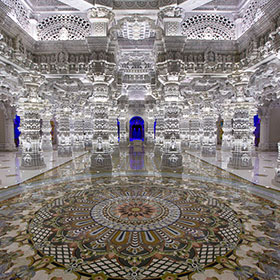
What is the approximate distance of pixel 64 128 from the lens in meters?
10.1

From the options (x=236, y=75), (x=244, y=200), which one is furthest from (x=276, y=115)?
(x=244, y=200)

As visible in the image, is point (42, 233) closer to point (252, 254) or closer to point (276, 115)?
point (252, 254)

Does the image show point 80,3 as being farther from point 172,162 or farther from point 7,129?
point 7,129

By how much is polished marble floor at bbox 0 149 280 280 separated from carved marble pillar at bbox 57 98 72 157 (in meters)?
5.72

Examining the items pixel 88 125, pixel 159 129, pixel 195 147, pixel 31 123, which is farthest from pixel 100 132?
pixel 88 125

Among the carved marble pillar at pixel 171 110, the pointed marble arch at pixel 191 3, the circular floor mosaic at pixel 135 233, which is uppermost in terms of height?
the pointed marble arch at pixel 191 3

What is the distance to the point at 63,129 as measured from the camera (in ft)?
33.0

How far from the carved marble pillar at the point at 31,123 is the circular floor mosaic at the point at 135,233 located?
3921 millimetres

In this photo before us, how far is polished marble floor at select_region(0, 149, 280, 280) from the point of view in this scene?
6.00 feet

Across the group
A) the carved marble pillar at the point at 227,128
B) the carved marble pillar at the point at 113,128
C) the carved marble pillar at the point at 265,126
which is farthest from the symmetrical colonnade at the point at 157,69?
the carved marble pillar at the point at 265,126

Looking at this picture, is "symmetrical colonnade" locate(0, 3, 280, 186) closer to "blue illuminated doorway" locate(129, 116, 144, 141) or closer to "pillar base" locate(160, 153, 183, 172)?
"pillar base" locate(160, 153, 183, 172)

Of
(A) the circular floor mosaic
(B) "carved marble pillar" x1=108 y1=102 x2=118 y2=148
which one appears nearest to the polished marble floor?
(A) the circular floor mosaic

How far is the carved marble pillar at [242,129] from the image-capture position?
687 centimetres

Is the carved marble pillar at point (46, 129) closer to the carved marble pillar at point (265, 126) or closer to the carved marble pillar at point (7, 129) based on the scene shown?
the carved marble pillar at point (7, 129)
